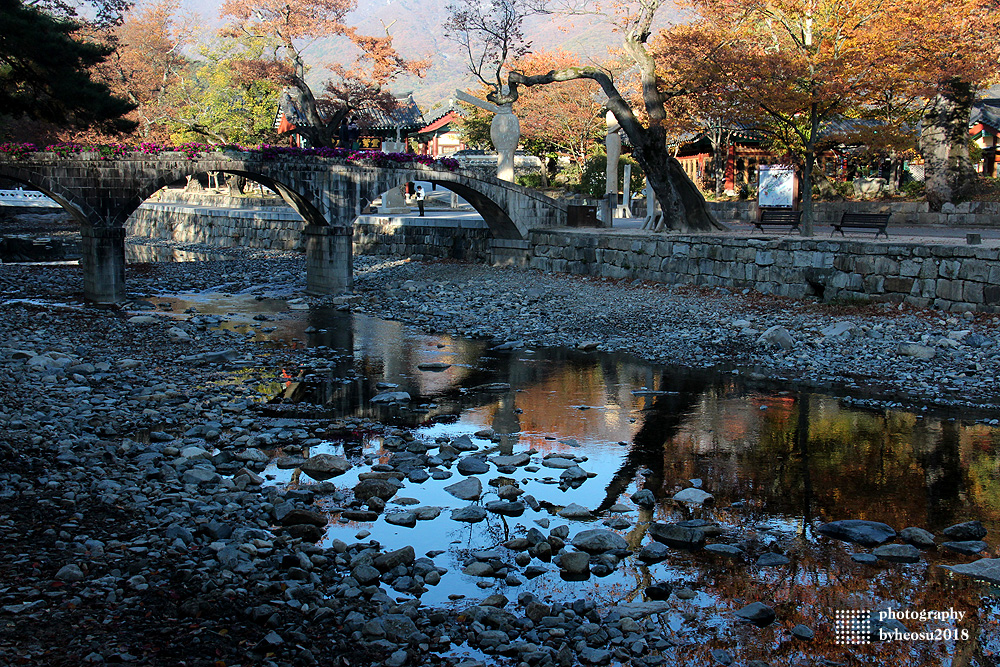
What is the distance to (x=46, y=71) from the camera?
18156 millimetres

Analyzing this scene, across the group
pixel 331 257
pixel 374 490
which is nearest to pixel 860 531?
pixel 374 490

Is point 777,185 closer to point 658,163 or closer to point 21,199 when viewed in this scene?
point 658,163

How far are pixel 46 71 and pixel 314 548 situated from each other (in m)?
16.3

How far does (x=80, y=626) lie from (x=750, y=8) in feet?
68.7

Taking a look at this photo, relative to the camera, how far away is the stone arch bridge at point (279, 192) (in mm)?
19344

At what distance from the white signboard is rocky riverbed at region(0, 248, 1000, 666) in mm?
10835

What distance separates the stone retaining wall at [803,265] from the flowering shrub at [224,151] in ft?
16.3

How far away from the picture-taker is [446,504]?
775 centimetres

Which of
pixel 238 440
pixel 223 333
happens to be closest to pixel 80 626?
pixel 238 440

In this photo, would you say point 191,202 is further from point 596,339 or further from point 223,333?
point 596,339

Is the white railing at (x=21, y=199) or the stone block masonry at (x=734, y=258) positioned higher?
the white railing at (x=21, y=199)

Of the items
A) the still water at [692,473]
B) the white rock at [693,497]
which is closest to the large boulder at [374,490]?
the still water at [692,473]

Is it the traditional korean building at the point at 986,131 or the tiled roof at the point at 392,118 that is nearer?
the traditional korean building at the point at 986,131

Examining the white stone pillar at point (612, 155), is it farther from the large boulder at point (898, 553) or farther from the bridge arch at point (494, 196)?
the large boulder at point (898, 553)
